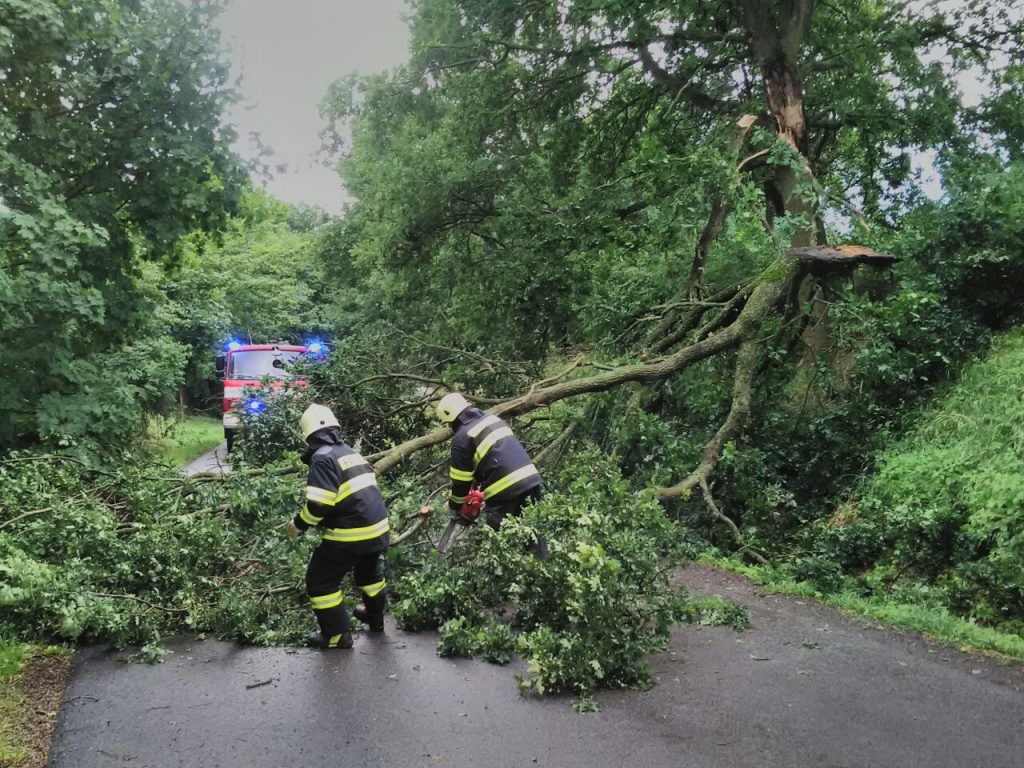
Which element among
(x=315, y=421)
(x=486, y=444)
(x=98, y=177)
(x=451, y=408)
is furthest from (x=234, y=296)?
(x=486, y=444)

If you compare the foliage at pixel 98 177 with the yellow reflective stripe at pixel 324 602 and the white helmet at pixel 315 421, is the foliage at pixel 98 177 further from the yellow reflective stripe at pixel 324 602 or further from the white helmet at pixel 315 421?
the yellow reflective stripe at pixel 324 602

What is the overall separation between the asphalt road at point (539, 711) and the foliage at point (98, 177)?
3.47 m

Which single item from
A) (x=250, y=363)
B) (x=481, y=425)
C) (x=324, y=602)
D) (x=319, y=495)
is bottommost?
(x=324, y=602)

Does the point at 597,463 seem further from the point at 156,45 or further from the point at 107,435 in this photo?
the point at 156,45

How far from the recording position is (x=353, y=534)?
473 centimetres

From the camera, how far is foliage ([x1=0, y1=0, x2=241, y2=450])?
6.74 meters

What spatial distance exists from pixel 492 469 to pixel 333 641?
1549 millimetres

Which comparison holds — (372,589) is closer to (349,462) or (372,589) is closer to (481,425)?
(349,462)

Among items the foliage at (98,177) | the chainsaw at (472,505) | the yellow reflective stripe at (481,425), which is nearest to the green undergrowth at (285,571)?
the chainsaw at (472,505)

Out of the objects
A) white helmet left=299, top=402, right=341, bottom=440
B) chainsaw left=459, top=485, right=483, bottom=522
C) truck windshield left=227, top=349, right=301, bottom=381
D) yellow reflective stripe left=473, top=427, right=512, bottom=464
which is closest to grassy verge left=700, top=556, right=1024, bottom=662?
chainsaw left=459, top=485, right=483, bottom=522

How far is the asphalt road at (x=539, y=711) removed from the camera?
3334 millimetres

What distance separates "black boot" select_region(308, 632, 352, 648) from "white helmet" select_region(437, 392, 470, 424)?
1635 millimetres

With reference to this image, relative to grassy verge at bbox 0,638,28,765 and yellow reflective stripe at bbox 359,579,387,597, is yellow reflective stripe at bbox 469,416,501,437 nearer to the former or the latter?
yellow reflective stripe at bbox 359,579,387,597

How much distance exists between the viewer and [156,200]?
26.1ft
